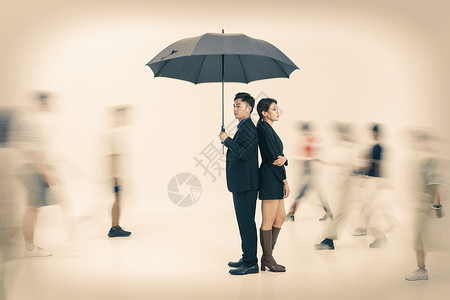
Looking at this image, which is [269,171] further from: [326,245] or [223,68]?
[326,245]

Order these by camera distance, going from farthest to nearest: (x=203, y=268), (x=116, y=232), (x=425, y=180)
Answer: (x=116, y=232) → (x=203, y=268) → (x=425, y=180)

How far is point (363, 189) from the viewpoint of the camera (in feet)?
14.9

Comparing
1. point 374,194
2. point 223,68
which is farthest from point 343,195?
point 223,68

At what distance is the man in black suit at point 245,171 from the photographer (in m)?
3.56

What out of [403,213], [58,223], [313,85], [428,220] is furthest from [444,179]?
[58,223]

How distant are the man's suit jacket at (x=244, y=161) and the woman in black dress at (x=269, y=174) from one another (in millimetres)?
84

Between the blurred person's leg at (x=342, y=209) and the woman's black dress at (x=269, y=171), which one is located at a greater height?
the woman's black dress at (x=269, y=171)

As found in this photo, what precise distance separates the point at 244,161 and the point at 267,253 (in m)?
0.84

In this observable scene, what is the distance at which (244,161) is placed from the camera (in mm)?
3596

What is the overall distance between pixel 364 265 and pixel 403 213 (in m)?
2.73

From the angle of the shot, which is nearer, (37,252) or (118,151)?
(37,252)

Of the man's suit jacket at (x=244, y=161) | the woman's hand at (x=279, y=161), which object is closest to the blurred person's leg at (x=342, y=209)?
the woman's hand at (x=279, y=161)

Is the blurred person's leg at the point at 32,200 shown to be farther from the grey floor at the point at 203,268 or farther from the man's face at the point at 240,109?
the man's face at the point at 240,109

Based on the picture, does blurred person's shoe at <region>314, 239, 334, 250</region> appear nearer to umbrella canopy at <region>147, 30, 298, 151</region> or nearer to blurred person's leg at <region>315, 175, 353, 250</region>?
blurred person's leg at <region>315, 175, 353, 250</region>
